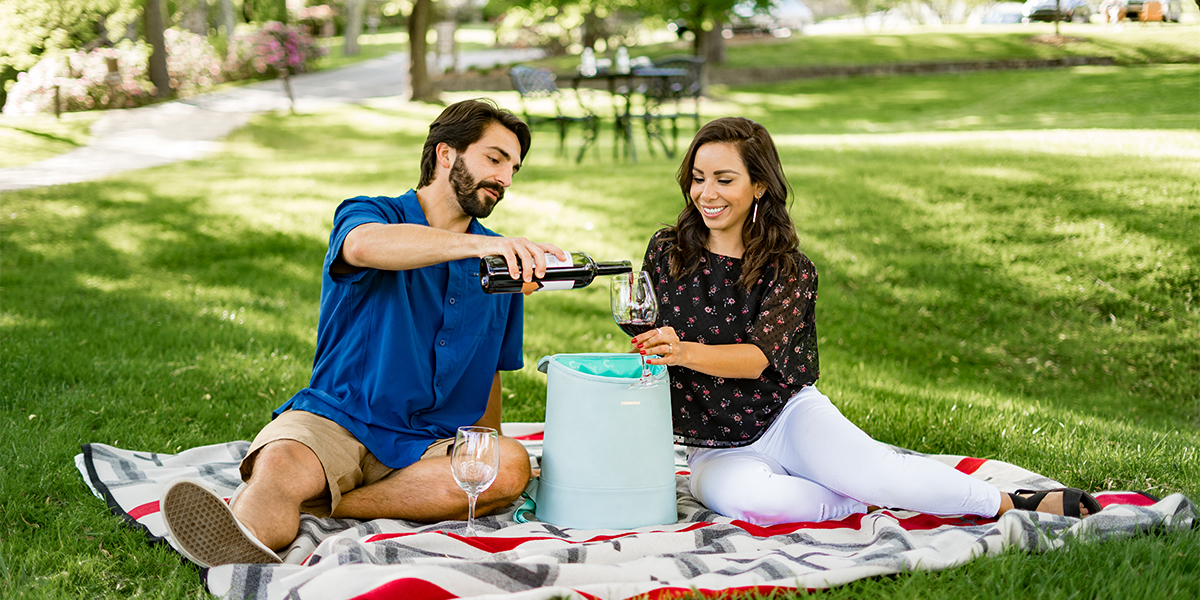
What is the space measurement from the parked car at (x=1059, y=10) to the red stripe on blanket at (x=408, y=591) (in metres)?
7.63

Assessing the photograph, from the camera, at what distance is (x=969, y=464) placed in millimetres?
3840

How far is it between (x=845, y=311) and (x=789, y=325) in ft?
10.9

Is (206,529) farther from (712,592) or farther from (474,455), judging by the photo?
(712,592)

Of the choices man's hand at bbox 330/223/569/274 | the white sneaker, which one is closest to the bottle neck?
man's hand at bbox 330/223/569/274

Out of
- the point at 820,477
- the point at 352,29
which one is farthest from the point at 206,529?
the point at 352,29

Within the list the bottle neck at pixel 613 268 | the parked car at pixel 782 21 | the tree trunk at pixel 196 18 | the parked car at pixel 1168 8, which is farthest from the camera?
the parked car at pixel 782 21

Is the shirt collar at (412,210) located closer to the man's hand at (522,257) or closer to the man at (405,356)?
the man at (405,356)

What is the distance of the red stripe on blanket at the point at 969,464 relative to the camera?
381cm

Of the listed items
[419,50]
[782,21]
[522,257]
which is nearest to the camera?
[522,257]

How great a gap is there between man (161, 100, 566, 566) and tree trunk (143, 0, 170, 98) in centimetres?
993

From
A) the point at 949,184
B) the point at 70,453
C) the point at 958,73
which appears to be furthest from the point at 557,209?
the point at 958,73

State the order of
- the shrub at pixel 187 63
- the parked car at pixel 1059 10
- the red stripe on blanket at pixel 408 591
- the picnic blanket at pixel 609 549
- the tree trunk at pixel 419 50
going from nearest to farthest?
the red stripe on blanket at pixel 408 591, the picnic blanket at pixel 609 549, the parked car at pixel 1059 10, the shrub at pixel 187 63, the tree trunk at pixel 419 50

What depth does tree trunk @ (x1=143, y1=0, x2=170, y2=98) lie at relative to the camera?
11578 mm

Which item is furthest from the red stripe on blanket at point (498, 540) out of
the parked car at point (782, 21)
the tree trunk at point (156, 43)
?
the parked car at point (782, 21)
